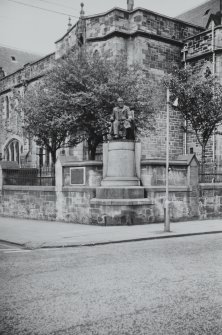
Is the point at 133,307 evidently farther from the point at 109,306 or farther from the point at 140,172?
the point at 140,172

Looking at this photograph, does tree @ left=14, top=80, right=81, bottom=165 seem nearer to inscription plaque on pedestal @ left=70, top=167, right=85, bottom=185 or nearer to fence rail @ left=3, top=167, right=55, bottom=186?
fence rail @ left=3, top=167, right=55, bottom=186

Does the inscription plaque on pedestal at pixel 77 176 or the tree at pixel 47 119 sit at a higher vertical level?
the tree at pixel 47 119

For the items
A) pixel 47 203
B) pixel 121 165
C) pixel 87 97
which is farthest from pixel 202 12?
pixel 47 203

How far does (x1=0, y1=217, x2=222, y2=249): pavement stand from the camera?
1038cm

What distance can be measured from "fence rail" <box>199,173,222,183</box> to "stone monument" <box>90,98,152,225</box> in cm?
337

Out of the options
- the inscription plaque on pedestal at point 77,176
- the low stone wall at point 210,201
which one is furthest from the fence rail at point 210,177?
the inscription plaque on pedestal at point 77,176

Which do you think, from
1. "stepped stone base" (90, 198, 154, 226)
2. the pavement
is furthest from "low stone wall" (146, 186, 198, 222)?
the pavement

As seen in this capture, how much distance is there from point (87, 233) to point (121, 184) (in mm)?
2901

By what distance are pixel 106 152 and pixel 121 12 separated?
16.0 metres

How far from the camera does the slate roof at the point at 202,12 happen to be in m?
35.9

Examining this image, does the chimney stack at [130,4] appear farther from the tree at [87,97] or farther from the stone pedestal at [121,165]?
the stone pedestal at [121,165]

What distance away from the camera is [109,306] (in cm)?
476

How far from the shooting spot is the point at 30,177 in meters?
18.4

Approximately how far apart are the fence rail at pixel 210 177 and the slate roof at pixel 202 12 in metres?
21.6
